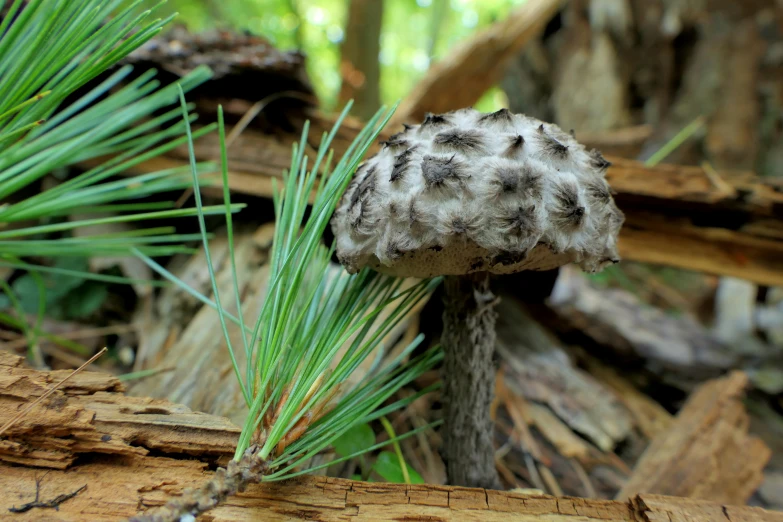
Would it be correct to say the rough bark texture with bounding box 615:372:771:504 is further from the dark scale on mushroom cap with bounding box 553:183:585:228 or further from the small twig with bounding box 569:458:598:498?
the dark scale on mushroom cap with bounding box 553:183:585:228

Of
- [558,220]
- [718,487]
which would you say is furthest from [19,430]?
[718,487]

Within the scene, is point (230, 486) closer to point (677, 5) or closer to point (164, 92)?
point (164, 92)

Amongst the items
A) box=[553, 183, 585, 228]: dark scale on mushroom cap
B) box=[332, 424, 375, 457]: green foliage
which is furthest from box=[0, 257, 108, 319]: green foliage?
box=[553, 183, 585, 228]: dark scale on mushroom cap

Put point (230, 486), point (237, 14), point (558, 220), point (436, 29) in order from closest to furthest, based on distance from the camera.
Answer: point (230, 486) → point (558, 220) → point (237, 14) → point (436, 29)

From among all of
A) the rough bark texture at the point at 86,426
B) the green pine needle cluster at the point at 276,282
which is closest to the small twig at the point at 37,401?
the rough bark texture at the point at 86,426

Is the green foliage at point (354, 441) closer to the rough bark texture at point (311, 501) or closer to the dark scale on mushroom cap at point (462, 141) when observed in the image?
the rough bark texture at point (311, 501)

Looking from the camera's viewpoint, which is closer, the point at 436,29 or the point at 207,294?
the point at 207,294
